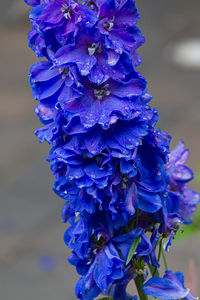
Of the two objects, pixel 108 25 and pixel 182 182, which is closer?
pixel 108 25

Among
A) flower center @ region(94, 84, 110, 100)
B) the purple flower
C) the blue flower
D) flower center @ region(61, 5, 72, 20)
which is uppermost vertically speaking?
flower center @ region(61, 5, 72, 20)

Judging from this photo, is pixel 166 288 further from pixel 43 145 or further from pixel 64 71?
pixel 43 145

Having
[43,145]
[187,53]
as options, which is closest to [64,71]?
[43,145]

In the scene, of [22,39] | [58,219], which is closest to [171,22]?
[22,39]

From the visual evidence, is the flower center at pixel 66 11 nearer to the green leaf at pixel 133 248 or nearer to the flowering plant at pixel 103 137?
the flowering plant at pixel 103 137

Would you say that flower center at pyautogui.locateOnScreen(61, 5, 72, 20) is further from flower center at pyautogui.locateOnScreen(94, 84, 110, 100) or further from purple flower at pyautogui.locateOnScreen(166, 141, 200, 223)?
purple flower at pyautogui.locateOnScreen(166, 141, 200, 223)

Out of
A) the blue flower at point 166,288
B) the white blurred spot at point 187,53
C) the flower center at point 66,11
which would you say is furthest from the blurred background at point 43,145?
the flower center at point 66,11

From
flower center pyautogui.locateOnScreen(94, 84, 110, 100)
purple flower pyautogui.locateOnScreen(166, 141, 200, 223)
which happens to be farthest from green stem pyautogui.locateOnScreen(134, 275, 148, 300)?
flower center pyautogui.locateOnScreen(94, 84, 110, 100)

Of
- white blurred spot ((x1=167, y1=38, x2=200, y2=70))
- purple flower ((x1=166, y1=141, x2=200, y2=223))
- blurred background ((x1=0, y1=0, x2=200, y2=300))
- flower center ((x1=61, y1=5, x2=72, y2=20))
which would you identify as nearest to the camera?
flower center ((x1=61, y1=5, x2=72, y2=20))
